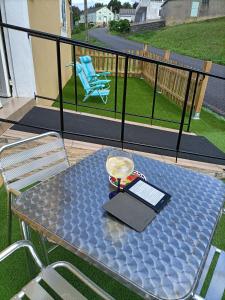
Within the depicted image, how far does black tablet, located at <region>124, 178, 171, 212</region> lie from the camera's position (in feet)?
3.73

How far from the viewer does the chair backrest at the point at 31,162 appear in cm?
139

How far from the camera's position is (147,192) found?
1.19 m

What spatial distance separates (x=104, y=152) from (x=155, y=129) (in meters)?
2.24

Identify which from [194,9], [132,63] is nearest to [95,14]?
[194,9]

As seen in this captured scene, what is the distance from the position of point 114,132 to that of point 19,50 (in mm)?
1571

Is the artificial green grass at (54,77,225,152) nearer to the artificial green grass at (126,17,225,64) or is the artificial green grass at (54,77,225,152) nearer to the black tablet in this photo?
the black tablet

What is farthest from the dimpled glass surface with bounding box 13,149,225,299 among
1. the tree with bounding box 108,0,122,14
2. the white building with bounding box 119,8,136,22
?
the tree with bounding box 108,0,122,14

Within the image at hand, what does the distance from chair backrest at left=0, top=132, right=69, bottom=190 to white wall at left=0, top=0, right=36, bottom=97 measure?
6.53 feet

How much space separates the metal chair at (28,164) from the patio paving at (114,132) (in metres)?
1.11

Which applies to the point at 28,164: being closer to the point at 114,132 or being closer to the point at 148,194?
the point at 148,194

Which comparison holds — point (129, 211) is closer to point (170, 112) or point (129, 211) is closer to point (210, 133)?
point (210, 133)

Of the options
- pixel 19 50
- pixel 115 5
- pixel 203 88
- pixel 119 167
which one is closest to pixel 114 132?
pixel 19 50

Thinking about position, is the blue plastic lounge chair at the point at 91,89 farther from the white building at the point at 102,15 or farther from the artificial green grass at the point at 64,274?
the white building at the point at 102,15

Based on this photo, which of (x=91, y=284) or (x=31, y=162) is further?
(x=31, y=162)
